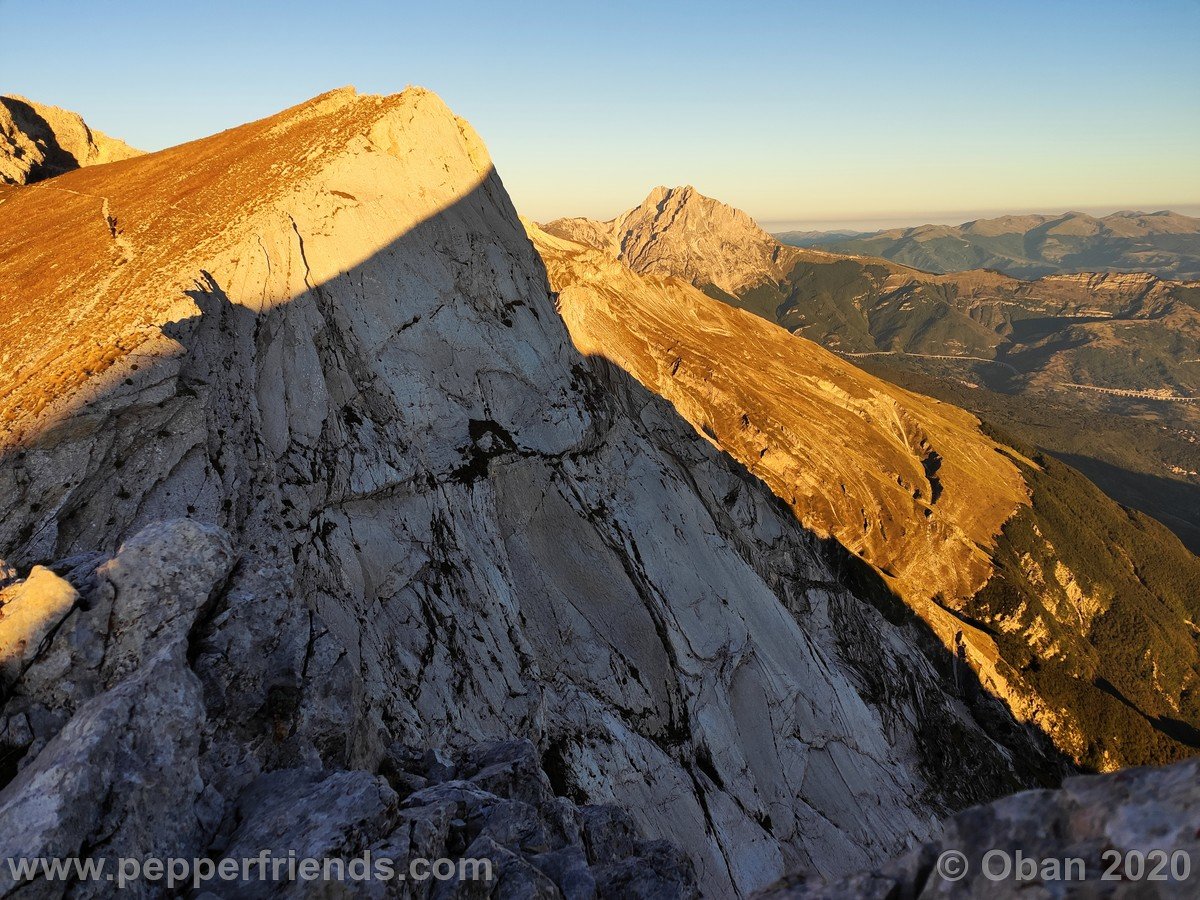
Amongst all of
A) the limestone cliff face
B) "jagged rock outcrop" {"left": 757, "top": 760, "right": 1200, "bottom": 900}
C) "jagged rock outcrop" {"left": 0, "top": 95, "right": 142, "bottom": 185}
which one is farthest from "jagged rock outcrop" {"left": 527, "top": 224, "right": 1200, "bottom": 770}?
"jagged rock outcrop" {"left": 757, "top": 760, "right": 1200, "bottom": 900}

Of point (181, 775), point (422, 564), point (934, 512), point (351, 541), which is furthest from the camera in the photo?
point (934, 512)

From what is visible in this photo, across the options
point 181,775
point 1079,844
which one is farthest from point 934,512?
point 181,775

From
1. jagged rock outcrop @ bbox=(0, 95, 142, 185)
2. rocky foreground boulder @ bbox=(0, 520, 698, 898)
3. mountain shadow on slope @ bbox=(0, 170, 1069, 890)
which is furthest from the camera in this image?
jagged rock outcrop @ bbox=(0, 95, 142, 185)

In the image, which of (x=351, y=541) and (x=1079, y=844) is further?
(x=351, y=541)

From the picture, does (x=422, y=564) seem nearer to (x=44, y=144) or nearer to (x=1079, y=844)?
(x=1079, y=844)

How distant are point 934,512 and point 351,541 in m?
128

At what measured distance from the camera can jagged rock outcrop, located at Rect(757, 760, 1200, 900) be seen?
8.41m

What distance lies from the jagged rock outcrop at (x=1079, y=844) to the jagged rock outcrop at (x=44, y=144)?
69.5 m

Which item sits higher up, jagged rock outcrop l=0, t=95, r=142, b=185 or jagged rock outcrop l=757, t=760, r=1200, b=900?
jagged rock outcrop l=0, t=95, r=142, b=185

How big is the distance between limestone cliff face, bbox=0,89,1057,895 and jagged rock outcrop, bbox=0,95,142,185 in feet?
44.5

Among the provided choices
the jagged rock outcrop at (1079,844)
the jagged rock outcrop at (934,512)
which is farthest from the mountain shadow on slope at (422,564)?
the jagged rock outcrop at (934,512)

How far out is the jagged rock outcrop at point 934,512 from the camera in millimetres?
104688

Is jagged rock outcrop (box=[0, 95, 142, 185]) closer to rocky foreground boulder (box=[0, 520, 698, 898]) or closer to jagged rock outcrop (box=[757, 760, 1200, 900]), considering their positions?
rocky foreground boulder (box=[0, 520, 698, 898])

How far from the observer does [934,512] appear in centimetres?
12769
